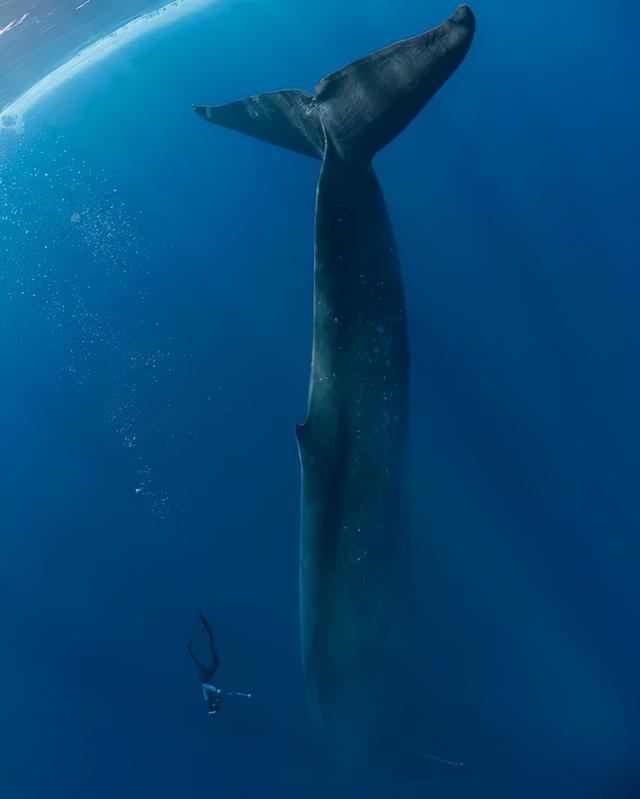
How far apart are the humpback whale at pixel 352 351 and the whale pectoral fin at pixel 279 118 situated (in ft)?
0.03

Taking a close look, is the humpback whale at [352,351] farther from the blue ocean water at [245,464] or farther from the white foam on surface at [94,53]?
the white foam on surface at [94,53]

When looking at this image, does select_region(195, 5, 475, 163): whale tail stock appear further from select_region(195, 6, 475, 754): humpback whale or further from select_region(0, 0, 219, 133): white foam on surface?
select_region(0, 0, 219, 133): white foam on surface

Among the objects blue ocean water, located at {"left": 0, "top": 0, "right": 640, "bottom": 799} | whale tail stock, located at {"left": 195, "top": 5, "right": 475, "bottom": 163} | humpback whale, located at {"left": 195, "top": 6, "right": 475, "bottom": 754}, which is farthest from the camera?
blue ocean water, located at {"left": 0, "top": 0, "right": 640, "bottom": 799}

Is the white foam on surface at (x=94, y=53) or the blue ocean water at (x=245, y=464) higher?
the white foam on surface at (x=94, y=53)

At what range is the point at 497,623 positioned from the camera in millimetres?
7695

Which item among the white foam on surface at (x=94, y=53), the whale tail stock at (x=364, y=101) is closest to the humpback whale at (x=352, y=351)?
the whale tail stock at (x=364, y=101)

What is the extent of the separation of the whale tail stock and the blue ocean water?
8.85 ft

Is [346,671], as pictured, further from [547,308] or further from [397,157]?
[397,157]

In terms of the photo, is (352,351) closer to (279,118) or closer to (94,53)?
(279,118)

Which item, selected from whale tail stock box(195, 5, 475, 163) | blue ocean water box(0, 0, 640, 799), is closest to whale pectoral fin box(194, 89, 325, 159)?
whale tail stock box(195, 5, 475, 163)

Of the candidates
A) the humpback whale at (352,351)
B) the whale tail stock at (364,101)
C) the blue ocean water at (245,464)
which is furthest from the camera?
the blue ocean water at (245,464)

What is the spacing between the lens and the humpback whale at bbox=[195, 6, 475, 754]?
4.82 meters

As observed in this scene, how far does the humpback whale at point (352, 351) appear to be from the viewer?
4.82m

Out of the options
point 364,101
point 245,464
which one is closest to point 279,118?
point 364,101
